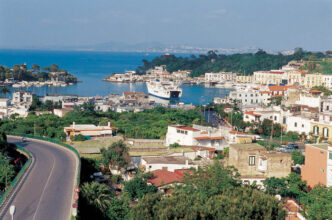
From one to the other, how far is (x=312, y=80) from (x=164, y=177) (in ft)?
89.5

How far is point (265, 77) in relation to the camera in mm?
41156

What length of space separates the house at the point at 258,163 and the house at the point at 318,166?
429 mm

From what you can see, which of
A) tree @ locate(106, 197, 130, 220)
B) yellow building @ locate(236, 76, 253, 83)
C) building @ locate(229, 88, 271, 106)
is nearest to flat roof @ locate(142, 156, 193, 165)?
tree @ locate(106, 197, 130, 220)

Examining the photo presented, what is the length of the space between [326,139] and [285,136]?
5.11ft

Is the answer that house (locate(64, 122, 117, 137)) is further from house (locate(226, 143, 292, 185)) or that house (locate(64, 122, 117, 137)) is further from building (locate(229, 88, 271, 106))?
building (locate(229, 88, 271, 106))

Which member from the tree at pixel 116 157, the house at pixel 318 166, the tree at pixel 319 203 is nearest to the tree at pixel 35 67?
the tree at pixel 116 157

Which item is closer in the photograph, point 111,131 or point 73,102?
point 111,131

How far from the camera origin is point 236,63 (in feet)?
174

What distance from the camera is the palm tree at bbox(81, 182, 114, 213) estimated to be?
7598 mm

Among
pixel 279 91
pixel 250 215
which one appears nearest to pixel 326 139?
pixel 250 215

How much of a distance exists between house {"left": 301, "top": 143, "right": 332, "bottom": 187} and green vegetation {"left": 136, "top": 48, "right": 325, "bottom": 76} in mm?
36476

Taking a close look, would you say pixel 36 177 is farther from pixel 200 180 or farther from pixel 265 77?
pixel 265 77

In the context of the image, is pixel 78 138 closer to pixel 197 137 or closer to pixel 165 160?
pixel 197 137

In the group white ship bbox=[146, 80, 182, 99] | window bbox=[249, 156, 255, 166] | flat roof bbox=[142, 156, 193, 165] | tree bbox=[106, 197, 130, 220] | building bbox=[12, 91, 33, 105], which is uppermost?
window bbox=[249, 156, 255, 166]
